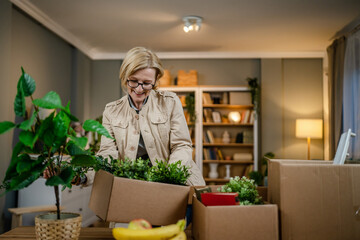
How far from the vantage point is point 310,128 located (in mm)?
5715

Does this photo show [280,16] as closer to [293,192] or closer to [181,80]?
[181,80]

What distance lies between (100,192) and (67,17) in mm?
3903

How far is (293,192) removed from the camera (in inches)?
41.3

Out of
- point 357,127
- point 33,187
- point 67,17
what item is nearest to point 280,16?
point 357,127

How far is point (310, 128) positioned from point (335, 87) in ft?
2.86

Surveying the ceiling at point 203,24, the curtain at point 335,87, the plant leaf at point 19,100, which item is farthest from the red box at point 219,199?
the curtain at point 335,87

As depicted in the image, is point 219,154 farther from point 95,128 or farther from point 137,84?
point 95,128

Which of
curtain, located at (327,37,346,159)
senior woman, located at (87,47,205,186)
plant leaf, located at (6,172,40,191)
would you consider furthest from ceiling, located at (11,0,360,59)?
plant leaf, located at (6,172,40,191)

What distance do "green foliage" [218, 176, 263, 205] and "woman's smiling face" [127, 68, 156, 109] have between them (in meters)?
0.74

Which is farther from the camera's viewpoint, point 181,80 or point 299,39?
point 181,80

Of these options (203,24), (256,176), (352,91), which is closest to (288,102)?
(256,176)

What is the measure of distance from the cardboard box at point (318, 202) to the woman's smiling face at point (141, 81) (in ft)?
2.76

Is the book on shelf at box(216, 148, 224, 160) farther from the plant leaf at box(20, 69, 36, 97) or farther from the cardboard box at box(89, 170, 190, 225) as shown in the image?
the plant leaf at box(20, 69, 36, 97)

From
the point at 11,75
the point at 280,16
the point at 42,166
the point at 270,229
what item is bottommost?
the point at 270,229
